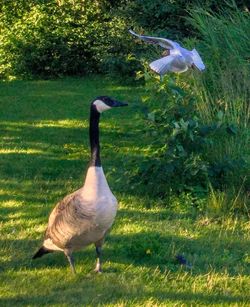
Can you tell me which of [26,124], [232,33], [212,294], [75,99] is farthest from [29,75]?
[212,294]

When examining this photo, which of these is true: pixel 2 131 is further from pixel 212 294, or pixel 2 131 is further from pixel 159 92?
pixel 212 294

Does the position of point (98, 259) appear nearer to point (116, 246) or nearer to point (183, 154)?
point (116, 246)

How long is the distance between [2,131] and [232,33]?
13.0ft

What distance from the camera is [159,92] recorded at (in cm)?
864

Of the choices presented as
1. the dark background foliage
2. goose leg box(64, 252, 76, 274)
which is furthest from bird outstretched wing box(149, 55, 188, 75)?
the dark background foliage

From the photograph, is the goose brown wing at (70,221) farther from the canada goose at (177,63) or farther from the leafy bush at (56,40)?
the leafy bush at (56,40)

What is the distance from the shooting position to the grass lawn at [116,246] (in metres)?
5.71

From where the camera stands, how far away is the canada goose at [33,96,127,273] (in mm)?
5738

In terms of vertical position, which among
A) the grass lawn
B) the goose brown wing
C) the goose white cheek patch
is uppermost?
the goose white cheek patch

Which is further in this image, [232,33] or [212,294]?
[232,33]

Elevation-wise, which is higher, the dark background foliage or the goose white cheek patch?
the goose white cheek patch

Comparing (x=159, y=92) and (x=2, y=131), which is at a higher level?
(x=159, y=92)

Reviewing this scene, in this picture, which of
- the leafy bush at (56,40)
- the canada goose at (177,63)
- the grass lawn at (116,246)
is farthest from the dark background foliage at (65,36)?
the canada goose at (177,63)

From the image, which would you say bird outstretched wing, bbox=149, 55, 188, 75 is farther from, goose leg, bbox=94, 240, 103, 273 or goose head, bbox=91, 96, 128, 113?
goose leg, bbox=94, 240, 103, 273
